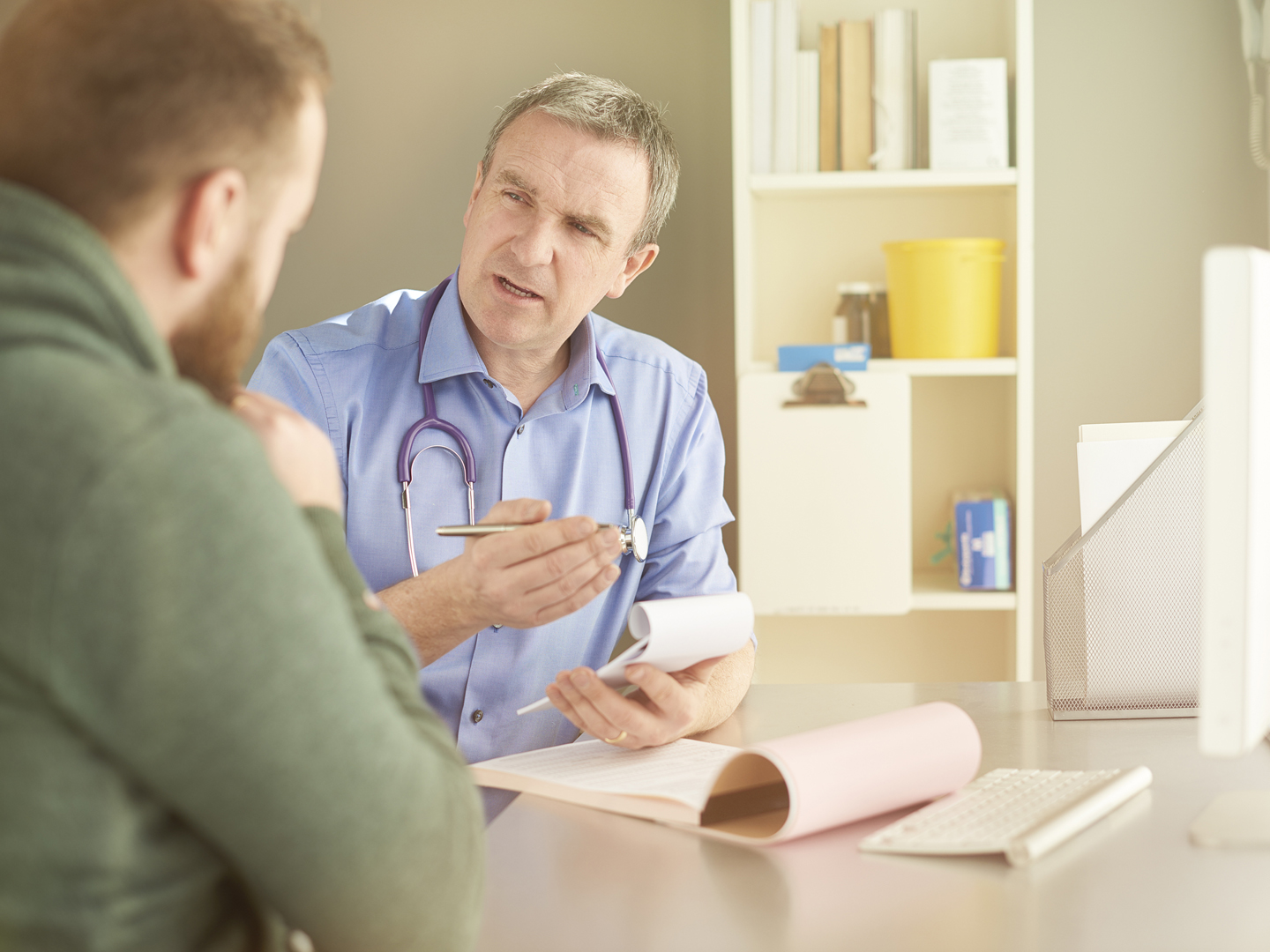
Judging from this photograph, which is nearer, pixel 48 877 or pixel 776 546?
pixel 48 877

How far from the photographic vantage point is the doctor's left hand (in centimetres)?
118

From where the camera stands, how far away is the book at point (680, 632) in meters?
1.19

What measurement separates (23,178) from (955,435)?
2369 mm

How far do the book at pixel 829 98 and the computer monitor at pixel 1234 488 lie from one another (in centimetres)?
177

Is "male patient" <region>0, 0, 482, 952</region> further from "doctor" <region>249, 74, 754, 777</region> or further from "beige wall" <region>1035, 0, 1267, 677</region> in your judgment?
"beige wall" <region>1035, 0, 1267, 677</region>

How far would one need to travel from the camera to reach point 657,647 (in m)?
1.20

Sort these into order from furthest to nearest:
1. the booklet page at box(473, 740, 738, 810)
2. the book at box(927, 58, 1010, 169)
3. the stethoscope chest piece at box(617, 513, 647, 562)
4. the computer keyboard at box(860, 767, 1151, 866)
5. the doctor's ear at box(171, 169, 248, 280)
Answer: the book at box(927, 58, 1010, 169), the stethoscope chest piece at box(617, 513, 647, 562), the booklet page at box(473, 740, 738, 810), the computer keyboard at box(860, 767, 1151, 866), the doctor's ear at box(171, 169, 248, 280)

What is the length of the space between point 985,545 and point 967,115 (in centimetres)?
90

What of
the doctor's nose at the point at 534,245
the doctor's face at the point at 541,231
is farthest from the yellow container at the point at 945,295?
the doctor's nose at the point at 534,245

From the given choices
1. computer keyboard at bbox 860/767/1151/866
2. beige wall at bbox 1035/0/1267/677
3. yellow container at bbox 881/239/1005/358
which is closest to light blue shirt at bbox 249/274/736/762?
computer keyboard at bbox 860/767/1151/866

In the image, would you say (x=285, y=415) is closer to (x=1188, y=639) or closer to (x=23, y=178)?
(x=23, y=178)

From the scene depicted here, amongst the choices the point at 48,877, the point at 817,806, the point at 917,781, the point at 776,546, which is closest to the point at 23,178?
the point at 48,877

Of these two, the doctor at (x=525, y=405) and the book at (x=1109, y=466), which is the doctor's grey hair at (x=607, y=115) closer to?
the doctor at (x=525, y=405)

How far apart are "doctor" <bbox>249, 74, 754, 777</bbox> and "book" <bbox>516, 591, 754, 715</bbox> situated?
0.99 ft
